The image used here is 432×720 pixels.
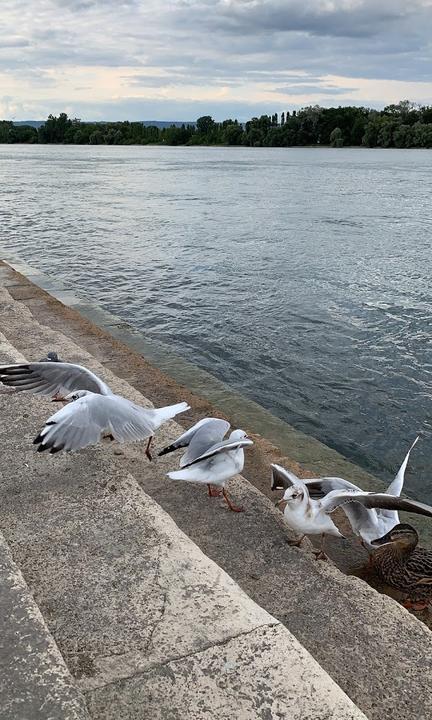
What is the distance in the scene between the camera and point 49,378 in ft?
17.7

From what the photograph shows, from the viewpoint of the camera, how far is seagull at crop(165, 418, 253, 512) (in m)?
4.45

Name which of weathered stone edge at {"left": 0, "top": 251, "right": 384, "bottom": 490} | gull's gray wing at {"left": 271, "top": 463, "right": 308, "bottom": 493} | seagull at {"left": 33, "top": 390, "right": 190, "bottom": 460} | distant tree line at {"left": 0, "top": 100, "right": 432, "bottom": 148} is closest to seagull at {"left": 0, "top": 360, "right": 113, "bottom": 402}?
seagull at {"left": 33, "top": 390, "right": 190, "bottom": 460}

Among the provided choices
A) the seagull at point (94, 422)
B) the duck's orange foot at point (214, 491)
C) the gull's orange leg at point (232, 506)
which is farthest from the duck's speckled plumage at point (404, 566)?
the seagull at point (94, 422)

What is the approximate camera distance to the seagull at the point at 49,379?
17.1ft

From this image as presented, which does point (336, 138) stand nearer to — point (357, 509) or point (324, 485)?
point (324, 485)

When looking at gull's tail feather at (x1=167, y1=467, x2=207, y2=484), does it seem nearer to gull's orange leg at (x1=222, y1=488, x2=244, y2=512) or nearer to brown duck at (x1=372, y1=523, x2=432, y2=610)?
gull's orange leg at (x1=222, y1=488, x2=244, y2=512)

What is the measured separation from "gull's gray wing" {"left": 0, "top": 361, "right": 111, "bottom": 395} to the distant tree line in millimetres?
95732

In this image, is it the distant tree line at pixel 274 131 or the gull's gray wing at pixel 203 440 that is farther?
the distant tree line at pixel 274 131

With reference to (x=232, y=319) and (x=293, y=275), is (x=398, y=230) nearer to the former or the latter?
(x=293, y=275)

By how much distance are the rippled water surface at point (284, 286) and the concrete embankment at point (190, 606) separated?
3190 mm

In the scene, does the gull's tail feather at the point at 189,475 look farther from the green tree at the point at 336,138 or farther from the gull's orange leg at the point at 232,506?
the green tree at the point at 336,138

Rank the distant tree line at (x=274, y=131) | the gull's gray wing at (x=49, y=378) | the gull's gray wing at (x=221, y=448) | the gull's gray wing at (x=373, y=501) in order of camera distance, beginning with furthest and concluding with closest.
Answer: the distant tree line at (x=274, y=131) < the gull's gray wing at (x=49, y=378) < the gull's gray wing at (x=221, y=448) < the gull's gray wing at (x=373, y=501)

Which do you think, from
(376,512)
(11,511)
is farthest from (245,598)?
(376,512)

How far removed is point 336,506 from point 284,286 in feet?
40.4
